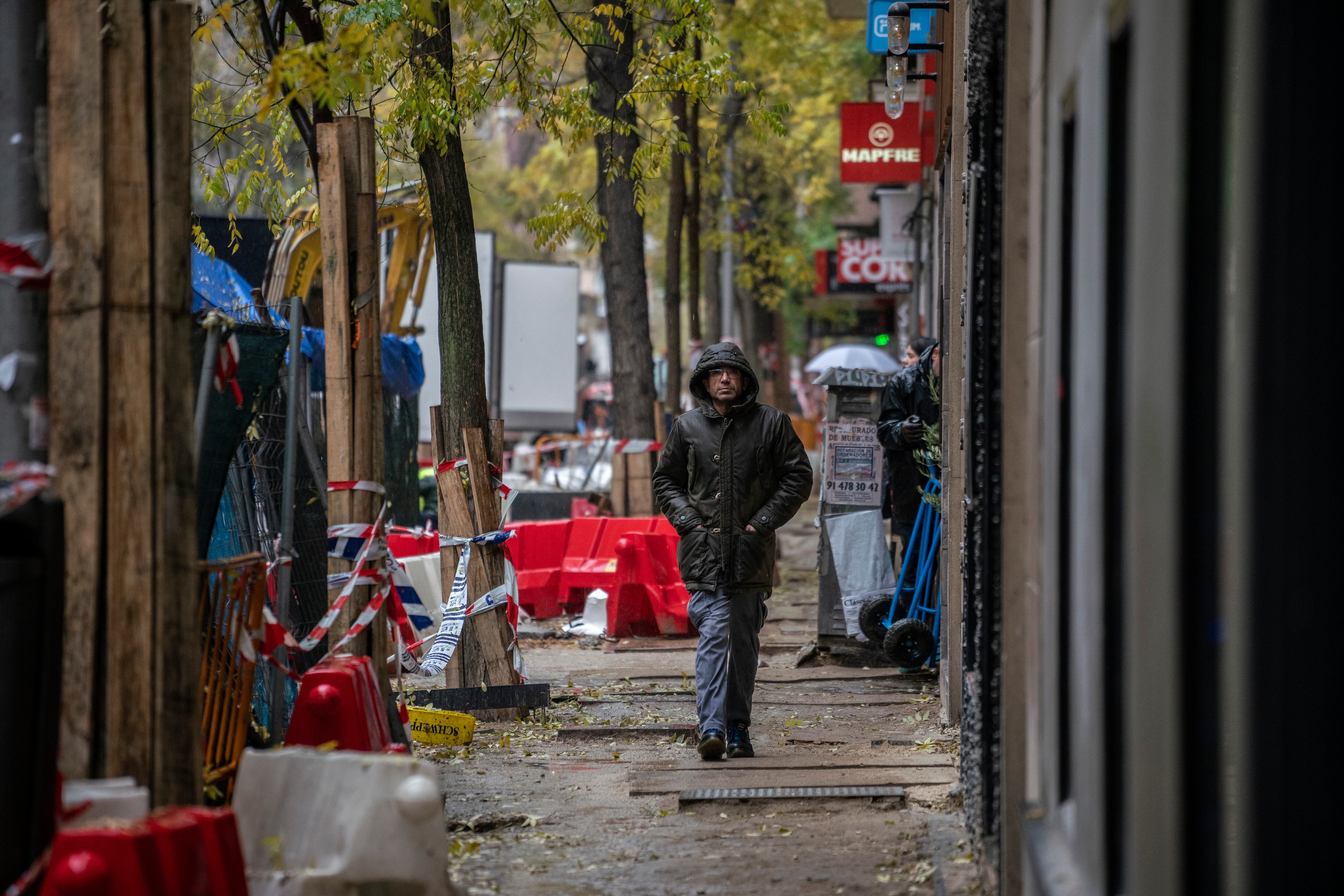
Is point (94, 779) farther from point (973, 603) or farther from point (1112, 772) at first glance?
point (973, 603)


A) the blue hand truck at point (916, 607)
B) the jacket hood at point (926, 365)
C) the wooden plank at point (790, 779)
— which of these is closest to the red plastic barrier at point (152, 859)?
the wooden plank at point (790, 779)

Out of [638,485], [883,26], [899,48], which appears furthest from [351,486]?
[883,26]

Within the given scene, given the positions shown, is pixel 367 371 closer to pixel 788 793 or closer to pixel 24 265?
pixel 24 265

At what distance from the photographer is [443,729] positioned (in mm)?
7535

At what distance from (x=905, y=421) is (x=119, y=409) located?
264 inches

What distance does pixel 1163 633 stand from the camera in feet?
8.04

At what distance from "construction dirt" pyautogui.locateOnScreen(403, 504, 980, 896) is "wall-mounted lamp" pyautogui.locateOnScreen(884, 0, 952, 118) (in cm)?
446

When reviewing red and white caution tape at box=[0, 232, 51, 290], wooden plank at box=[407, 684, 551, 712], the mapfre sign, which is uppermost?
the mapfre sign

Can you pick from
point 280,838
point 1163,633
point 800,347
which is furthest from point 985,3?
point 800,347

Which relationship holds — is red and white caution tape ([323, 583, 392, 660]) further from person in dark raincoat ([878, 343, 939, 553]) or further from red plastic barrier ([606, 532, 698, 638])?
red plastic barrier ([606, 532, 698, 638])

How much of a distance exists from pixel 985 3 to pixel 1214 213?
102 inches

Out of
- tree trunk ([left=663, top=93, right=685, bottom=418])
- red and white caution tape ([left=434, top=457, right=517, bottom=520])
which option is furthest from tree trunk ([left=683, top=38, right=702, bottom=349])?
red and white caution tape ([left=434, top=457, right=517, bottom=520])

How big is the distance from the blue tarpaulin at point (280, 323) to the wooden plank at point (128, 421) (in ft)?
10.2

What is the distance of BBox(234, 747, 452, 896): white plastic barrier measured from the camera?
3.72 metres
